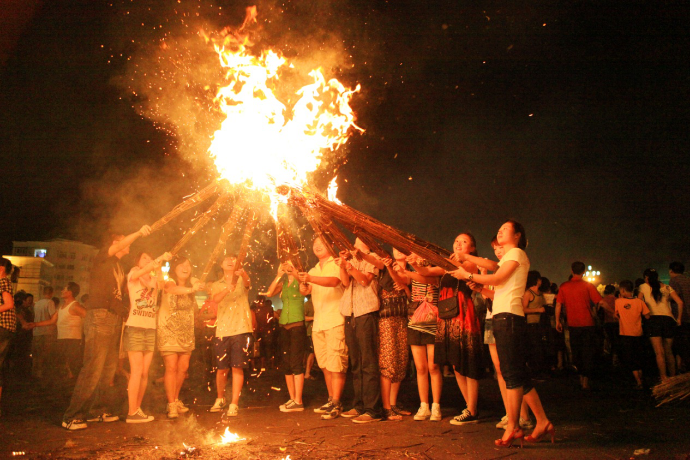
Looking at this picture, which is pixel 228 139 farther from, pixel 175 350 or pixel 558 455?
pixel 558 455

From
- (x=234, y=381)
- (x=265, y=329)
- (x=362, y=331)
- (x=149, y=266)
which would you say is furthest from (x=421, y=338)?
(x=265, y=329)

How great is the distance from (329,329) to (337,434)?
61.2 inches

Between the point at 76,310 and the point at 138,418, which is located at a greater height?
the point at 76,310

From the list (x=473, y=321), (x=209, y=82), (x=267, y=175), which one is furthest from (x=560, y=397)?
(x=209, y=82)

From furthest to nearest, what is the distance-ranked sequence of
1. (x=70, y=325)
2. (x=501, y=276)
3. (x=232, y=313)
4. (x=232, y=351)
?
(x=70, y=325)
(x=232, y=313)
(x=232, y=351)
(x=501, y=276)

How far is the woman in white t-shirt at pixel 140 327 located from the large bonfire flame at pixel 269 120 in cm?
160

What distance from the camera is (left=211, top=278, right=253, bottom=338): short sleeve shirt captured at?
22.2ft

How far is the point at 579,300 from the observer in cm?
834

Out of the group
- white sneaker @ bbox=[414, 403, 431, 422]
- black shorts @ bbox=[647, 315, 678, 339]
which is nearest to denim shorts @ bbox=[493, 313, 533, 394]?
white sneaker @ bbox=[414, 403, 431, 422]

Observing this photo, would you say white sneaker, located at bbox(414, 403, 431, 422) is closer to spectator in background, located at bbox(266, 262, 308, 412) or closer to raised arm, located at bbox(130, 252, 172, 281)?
spectator in background, located at bbox(266, 262, 308, 412)

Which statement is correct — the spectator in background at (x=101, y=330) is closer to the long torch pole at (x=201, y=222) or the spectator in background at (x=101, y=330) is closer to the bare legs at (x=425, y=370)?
the long torch pole at (x=201, y=222)

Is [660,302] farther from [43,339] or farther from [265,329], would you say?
[43,339]

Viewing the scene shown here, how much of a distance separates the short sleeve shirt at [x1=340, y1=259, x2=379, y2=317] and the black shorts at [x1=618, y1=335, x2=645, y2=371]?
5.23m

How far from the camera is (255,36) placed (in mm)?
7344
